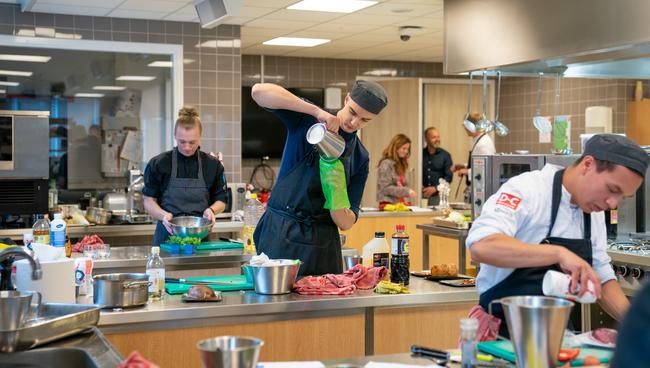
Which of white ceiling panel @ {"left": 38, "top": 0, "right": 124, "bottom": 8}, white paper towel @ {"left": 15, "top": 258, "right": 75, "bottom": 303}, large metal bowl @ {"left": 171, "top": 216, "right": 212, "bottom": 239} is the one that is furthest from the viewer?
white ceiling panel @ {"left": 38, "top": 0, "right": 124, "bottom": 8}

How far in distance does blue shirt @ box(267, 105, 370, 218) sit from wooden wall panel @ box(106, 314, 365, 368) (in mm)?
603

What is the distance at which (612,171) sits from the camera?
8.53ft

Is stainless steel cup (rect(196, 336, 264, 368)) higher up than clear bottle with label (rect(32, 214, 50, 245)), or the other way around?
clear bottle with label (rect(32, 214, 50, 245))

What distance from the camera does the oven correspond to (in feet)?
19.1

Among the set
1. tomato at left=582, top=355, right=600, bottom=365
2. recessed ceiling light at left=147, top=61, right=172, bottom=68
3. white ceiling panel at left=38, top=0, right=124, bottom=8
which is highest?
white ceiling panel at left=38, top=0, right=124, bottom=8

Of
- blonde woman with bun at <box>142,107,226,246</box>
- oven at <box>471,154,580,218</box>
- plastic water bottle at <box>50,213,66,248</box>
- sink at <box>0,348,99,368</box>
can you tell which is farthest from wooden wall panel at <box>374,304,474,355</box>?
oven at <box>471,154,580,218</box>

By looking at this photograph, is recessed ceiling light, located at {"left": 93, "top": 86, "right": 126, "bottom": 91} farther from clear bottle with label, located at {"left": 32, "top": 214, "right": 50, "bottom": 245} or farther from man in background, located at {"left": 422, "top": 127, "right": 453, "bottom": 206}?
clear bottle with label, located at {"left": 32, "top": 214, "right": 50, "bottom": 245}

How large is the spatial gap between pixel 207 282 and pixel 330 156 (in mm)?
807

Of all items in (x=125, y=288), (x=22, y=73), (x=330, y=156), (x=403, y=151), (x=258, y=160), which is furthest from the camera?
(x=258, y=160)

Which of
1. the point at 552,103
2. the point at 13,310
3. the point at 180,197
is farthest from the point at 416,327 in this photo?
the point at 552,103

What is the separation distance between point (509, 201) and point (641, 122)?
25.5ft

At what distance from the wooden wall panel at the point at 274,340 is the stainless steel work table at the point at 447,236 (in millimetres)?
3631

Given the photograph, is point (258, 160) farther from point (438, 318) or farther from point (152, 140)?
point (438, 318)

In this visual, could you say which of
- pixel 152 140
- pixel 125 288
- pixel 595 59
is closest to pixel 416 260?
pixel 152 140
